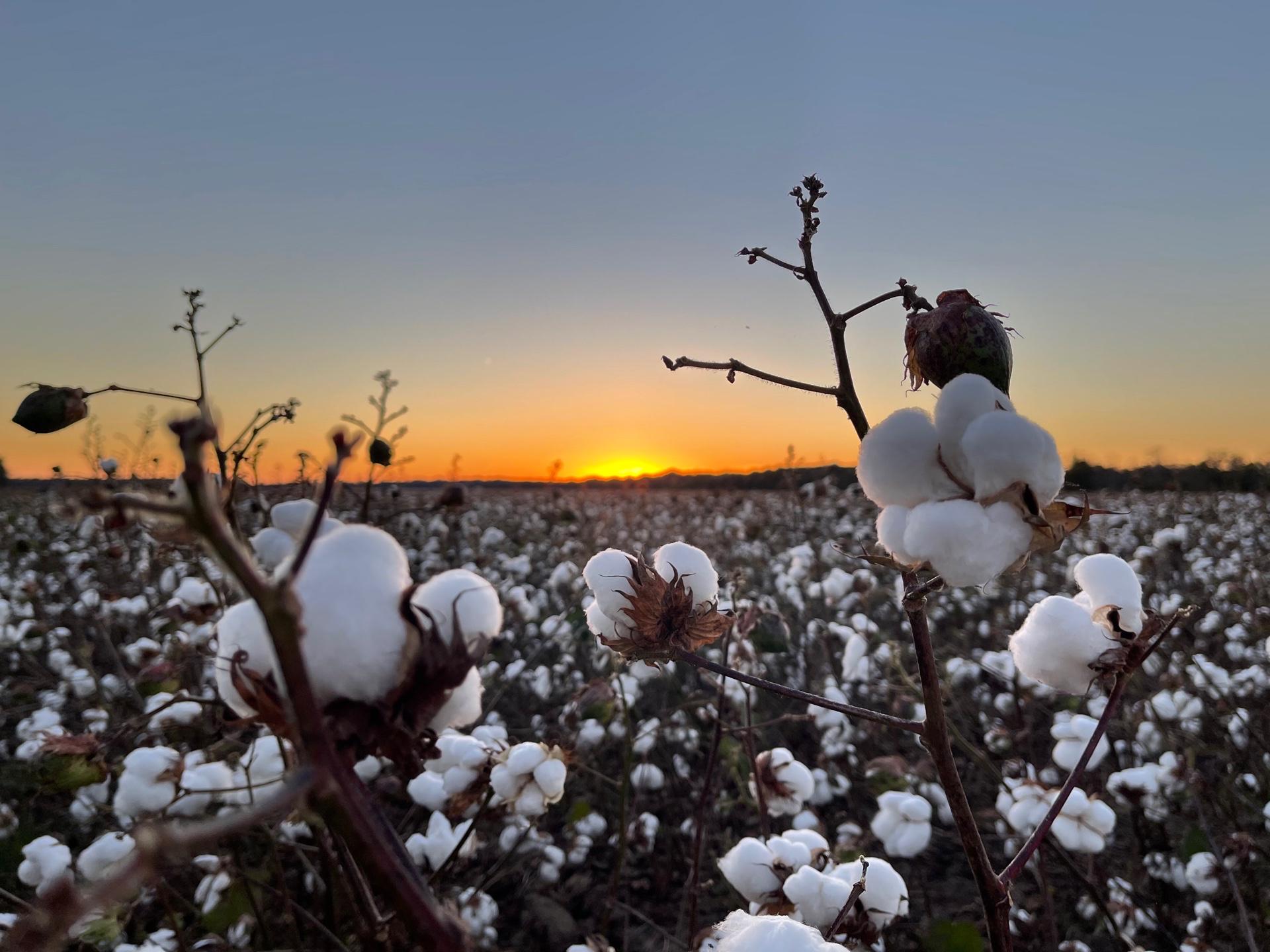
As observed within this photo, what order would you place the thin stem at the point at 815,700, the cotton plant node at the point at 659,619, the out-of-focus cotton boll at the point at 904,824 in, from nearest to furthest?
the thin stem at the point at 815,700 < the cotton plant node at the point at 659,619 < the out-of-focus cotton boll at the point at 904,824

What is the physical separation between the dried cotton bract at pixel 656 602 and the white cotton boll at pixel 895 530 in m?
0.34

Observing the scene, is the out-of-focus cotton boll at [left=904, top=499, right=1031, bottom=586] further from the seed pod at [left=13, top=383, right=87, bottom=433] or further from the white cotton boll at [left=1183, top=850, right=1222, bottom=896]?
the white cotton boll at [left=1183, top=850, right=1222, bottom=896]

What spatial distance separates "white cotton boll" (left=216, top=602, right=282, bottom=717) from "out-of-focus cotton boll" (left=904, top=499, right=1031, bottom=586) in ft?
1.78

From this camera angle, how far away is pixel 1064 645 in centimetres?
100

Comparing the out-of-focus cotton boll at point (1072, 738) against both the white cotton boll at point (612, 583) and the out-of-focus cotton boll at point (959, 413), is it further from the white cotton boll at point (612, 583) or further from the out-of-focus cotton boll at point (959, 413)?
the out-of-focus cotton boll at point (959, 413)

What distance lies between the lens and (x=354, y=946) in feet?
7.84

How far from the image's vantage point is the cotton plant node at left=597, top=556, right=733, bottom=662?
3.73 ft

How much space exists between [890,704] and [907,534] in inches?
158

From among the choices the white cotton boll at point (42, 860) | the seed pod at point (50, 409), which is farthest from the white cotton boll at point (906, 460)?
the white cotton boll at point (42, 860)

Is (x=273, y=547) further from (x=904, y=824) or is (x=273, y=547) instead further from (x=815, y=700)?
(x=904, y=824)

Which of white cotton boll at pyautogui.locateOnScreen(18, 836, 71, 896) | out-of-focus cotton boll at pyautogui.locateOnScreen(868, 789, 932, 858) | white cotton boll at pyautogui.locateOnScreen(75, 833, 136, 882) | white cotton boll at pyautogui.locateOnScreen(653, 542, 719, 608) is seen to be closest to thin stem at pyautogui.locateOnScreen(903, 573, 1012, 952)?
white cotton boll at pyautogui.locateOnScreen(653, 542, 719, 608)

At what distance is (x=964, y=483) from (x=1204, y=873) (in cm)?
292

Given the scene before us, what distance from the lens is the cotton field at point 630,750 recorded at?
0.58 meters

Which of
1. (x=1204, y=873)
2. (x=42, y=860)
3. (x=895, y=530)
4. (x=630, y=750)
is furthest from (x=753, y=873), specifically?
(x=1204, y=873)
